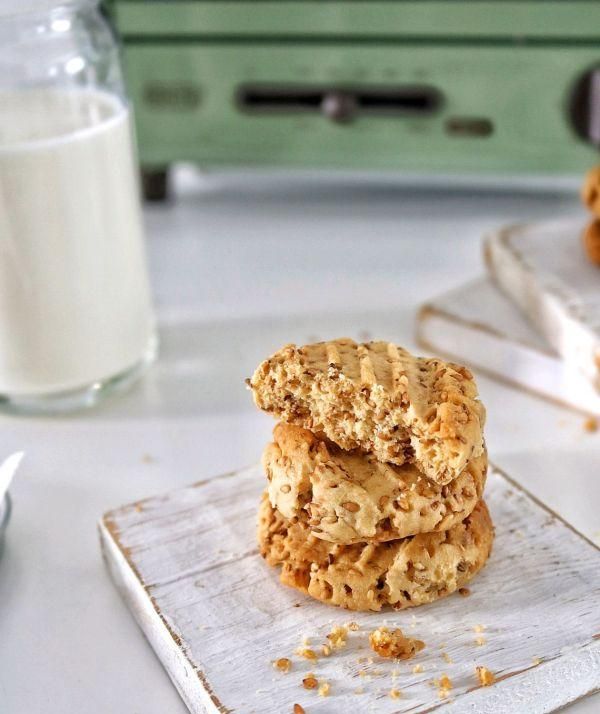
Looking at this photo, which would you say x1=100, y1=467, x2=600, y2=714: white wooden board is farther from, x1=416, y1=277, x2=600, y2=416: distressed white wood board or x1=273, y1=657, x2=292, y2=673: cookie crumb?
x1=416, y1=277, x2=600, y2=416: distressed white wood board

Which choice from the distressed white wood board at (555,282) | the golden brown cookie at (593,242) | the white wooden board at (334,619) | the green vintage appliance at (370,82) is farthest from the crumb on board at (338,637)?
the green vintage appliance at (370,82)

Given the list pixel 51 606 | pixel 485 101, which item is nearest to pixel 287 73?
pixel 485 101

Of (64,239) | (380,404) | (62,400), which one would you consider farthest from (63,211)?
(380,404)

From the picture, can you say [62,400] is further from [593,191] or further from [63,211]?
[593,191]

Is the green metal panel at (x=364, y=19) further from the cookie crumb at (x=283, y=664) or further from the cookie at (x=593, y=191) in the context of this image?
the cookie crumb at (x=283, y=664)

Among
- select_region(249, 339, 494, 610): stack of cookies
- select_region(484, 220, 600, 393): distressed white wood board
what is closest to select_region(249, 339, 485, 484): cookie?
select_region(249, 339, 494, 610): stack of cookies

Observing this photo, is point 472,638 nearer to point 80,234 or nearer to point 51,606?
point 51,606
